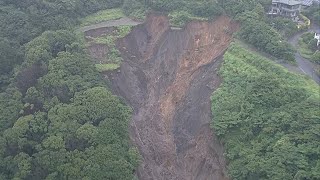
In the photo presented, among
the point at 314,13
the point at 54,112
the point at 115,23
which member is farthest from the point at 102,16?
the point at 314,13

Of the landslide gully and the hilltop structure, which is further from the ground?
the hilltop structure

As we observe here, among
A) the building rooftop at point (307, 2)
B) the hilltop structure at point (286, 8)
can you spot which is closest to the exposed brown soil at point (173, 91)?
the hilltop structure at point (286, 8)

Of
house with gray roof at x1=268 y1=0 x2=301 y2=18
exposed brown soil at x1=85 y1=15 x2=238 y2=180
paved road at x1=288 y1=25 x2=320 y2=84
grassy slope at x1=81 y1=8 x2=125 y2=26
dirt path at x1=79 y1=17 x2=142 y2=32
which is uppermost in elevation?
house with gray roof at x1=268 y1=0 x2=301 y2=18

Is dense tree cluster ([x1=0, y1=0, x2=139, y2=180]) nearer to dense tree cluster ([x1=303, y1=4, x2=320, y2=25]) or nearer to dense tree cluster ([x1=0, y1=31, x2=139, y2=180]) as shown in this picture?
dense tree cluster ([x1=0, y1=31, x2=139, y2=180])

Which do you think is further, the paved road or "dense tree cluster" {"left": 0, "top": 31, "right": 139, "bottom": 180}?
the paved road

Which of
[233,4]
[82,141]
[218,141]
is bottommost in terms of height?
[218,141]

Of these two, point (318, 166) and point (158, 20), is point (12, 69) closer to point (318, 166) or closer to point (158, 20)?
point (158, 20)

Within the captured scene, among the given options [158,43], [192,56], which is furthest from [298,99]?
[158,43]

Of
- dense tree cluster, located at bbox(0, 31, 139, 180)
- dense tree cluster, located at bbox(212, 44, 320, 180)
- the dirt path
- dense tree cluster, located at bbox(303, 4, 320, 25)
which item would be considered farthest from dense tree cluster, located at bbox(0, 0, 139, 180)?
dense tree cluster, located at bbox(303, 4, 320, 25)

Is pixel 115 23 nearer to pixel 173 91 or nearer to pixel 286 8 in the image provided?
pixel 173 91
